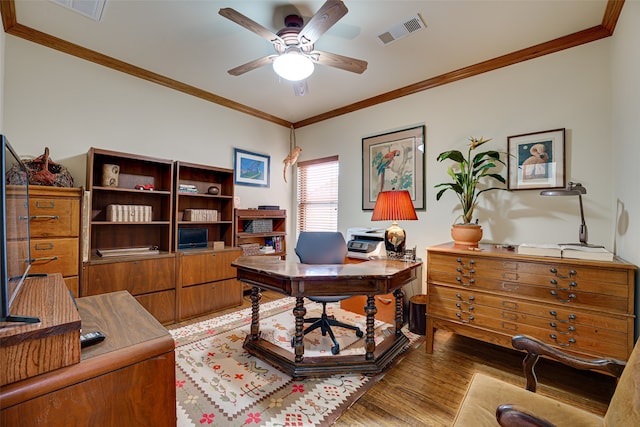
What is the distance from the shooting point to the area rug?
172 cm

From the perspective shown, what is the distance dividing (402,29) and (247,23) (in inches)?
51.9

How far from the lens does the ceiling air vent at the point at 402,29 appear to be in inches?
89.8

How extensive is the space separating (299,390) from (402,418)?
0.70 m

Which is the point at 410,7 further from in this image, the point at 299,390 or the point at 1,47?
the point at 1,47

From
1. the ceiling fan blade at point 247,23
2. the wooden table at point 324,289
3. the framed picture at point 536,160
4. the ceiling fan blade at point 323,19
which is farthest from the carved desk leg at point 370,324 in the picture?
the ceiling fan blade at point 247,23

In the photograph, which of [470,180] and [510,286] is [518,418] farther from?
[470,180]

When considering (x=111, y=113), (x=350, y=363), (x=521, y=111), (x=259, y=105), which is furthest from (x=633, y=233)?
(x=111, y=113)

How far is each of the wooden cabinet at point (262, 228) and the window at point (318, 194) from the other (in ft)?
1.47

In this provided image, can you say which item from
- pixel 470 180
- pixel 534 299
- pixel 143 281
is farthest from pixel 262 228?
pixel 534 299

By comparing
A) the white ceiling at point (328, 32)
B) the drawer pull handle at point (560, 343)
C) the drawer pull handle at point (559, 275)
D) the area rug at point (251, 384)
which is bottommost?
the area rug at point (251, 384)

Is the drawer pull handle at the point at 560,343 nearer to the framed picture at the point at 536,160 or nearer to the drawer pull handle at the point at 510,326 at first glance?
the drawer pull handle at the point at 510,326

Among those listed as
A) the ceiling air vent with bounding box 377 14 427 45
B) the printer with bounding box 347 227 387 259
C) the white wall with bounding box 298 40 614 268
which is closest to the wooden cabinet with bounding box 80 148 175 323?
the printer with bounding box 347 227 387 259

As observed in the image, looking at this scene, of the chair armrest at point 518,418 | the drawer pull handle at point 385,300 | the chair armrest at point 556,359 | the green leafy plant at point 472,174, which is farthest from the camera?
the drawer pull handle at point 385,300

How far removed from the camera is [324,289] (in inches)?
79.6
